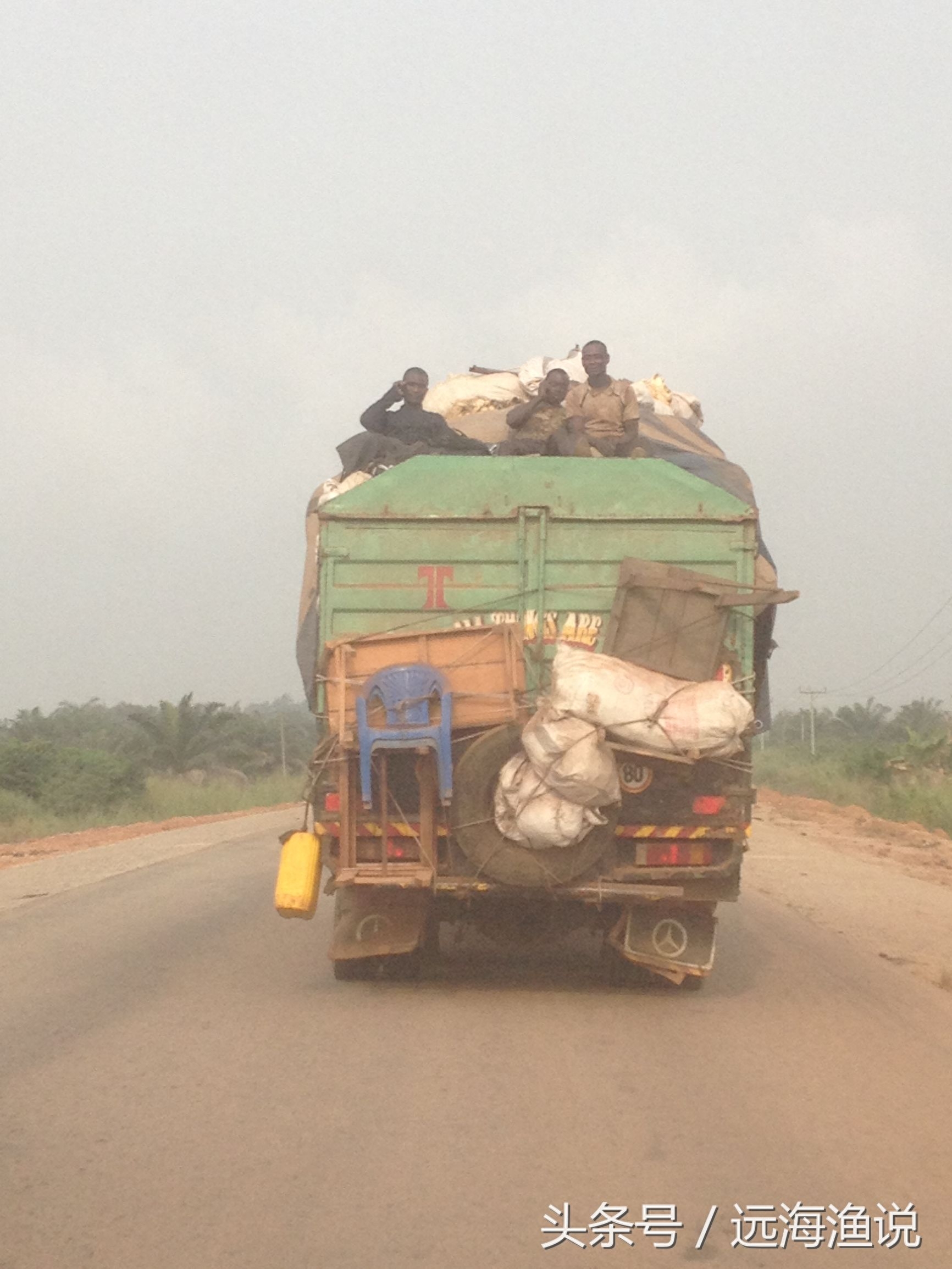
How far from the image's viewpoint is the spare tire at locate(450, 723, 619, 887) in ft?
27.6

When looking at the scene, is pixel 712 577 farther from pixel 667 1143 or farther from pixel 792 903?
pixel 792 903

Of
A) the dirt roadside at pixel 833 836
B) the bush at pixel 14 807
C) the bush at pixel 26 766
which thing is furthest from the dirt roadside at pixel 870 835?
the bush at pixel 26 766

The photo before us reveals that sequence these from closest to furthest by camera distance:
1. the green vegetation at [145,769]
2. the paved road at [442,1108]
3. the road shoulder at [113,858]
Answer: the paved road at [442,1108] < the road shoulder at [113,858] < the green vegetation at [145,769]

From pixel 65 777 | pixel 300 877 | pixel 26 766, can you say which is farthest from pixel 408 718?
pixel 26 766

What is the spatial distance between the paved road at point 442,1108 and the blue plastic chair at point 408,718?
1.31 metres

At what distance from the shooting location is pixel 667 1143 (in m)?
5.64

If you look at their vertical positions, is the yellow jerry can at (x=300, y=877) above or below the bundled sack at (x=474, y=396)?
below

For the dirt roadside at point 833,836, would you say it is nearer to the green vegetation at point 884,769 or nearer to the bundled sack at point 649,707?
the green vegetation at point 884,769

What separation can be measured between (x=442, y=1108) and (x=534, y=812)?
7.79 feet

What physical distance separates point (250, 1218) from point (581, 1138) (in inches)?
56.9

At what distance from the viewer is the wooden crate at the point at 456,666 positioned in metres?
8.66

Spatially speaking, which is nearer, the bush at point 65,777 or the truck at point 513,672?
the truck at point 513,672

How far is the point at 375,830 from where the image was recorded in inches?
344

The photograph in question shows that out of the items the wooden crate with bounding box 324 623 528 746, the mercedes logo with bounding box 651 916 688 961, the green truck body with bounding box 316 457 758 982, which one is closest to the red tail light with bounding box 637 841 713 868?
the green truck body with bounding box 316 457 758 982
